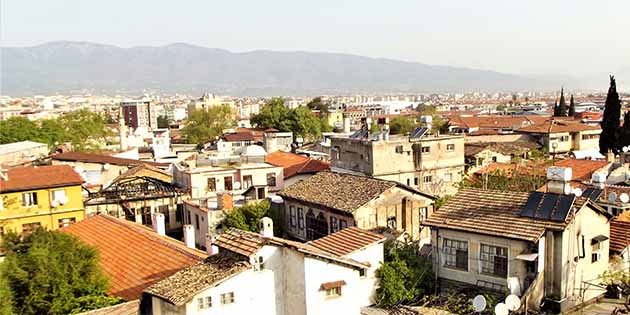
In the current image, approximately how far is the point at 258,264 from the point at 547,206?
8414 millimetres

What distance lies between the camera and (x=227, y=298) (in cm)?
1455

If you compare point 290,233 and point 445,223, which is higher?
point 445,223

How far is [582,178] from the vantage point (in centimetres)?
3350

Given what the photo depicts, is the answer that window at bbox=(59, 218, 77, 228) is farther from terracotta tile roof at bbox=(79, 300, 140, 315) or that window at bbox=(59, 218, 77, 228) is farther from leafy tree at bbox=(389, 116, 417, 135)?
leafy tree at bbox=(389, 116, 417, 135)

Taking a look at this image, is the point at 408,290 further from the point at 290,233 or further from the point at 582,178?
the point at 582,178

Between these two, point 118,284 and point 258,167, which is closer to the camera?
point 118,284

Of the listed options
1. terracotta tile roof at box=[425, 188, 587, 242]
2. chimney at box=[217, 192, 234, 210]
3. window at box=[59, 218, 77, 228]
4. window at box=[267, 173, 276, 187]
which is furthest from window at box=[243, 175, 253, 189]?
terracotta tile roof at box=[425, 188, 587, 242]

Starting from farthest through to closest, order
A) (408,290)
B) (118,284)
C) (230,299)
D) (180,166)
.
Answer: (180,166)
(118,284)
(408,290)
(230,299)

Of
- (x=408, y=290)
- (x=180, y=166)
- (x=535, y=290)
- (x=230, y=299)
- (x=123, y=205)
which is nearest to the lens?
(x=230, y=299)

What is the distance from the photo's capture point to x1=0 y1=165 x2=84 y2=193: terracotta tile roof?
27917 millimetres

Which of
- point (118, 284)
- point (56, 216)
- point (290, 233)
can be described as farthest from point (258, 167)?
point (118, 284)

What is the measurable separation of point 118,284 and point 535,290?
513 inches

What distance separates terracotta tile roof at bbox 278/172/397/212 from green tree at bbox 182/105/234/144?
50751 mm

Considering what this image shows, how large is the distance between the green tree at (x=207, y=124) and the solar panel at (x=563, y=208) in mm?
63005
